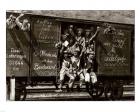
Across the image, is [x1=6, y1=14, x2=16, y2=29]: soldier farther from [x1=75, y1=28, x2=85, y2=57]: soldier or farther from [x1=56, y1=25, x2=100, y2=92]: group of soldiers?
[x1=75, y1=28, x2=85, y2=57]: soldier

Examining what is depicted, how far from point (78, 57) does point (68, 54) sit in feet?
0.32

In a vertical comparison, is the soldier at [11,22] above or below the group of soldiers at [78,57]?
above

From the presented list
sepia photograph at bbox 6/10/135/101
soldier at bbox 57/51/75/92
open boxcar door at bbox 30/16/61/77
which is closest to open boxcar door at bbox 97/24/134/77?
sepia photograph at bbox 6/10/135/101

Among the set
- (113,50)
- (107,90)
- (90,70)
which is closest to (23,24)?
(90,70)

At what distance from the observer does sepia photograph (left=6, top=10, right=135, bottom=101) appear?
321cm

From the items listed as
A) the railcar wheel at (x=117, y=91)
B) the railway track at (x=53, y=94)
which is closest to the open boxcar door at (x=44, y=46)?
the railway track at (x=53, y=94)

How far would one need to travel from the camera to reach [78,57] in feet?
10.6

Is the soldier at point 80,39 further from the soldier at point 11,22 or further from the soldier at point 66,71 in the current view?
the soldier at point 11,22

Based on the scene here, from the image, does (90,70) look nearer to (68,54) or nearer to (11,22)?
(68,54)

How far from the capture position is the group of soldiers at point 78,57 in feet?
10.5

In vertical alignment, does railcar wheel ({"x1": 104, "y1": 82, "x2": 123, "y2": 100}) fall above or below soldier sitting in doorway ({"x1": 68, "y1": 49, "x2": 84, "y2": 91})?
below
